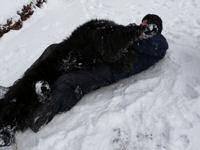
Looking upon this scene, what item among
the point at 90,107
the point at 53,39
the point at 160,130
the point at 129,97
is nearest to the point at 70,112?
the point at 90,107

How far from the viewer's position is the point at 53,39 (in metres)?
4.10

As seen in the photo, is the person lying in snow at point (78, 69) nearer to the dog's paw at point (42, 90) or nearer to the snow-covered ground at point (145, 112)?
the dog's paw at point (42, 90)

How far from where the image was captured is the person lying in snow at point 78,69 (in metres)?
2.23

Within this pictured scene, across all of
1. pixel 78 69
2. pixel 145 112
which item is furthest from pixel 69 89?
pixel 145 112

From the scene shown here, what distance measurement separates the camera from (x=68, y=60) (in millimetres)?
2416

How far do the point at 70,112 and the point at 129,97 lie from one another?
65 cm

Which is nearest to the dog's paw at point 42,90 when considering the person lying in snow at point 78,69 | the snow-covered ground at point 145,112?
the person lying in snow at point 78,69

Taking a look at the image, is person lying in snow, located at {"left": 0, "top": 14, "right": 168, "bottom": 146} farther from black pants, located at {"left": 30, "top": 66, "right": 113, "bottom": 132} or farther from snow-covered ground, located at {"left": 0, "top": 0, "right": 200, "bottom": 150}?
snow-covered ground, located at {"left": 0, "top": 0, "right": 200, "bottom": 150}

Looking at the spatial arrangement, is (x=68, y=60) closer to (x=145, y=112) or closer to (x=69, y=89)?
(x=69, y=89)

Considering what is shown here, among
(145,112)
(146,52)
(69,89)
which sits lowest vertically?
(145,112)

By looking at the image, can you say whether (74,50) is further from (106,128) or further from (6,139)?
(6,139)

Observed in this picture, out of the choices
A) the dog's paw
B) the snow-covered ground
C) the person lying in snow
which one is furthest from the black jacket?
the dog's paw

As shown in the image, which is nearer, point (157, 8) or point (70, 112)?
point (70, 112)

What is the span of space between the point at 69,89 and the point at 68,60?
318mm
